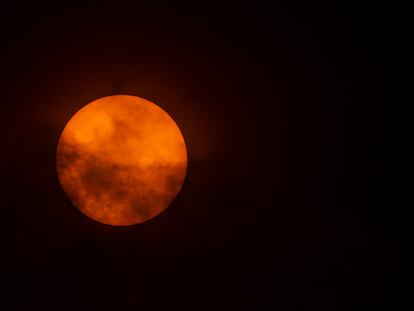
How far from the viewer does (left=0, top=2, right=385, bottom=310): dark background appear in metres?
2.27

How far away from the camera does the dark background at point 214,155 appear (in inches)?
89.4

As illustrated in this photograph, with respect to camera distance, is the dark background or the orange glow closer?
the orange glow

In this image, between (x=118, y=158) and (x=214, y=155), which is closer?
(x=118, y=158)

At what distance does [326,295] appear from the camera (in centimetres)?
245

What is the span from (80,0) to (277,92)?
1258 mm

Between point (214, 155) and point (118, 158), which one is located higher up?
point (214, 155)

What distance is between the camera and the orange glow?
2088mm

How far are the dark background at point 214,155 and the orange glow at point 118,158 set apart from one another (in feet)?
0.74

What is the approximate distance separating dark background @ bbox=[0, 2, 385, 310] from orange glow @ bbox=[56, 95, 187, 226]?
225 mm

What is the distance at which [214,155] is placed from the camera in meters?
2.40

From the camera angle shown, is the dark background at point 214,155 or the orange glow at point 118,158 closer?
the orange glow at point 118,158

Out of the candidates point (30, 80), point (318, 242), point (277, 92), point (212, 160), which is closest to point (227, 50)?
point (277, 92)

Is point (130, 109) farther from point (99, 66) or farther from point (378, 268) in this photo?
point (378, 268)

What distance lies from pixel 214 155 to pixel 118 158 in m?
0.60
